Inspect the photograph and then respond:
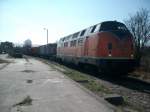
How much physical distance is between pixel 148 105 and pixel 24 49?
93773 millimetres

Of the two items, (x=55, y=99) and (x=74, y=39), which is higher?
(x=74, y=39)

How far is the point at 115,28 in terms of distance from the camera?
1752 cm

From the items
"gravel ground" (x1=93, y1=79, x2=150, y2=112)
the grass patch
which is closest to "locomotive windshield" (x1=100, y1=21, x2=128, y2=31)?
the grass patch

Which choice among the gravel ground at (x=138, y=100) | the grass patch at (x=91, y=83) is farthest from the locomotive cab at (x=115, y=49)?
the gravel ground at (x=138, y=100)

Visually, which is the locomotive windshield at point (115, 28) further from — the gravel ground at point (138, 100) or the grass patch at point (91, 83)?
the gravel ground at point (138, 100)

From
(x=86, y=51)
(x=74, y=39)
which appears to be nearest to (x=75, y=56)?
(x=74, y=39)

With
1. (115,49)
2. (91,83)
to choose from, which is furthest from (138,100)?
(115,49)

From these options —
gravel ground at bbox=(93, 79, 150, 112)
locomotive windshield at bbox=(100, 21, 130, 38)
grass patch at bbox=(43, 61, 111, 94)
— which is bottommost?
gravel ground at bbox=(93, 79, 150, 112)

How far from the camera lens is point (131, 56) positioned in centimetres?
1716

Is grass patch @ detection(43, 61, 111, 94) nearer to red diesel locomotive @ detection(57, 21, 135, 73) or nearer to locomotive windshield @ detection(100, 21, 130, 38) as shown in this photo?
red diesel locomotive @ detection(57, 21, 135, 73)

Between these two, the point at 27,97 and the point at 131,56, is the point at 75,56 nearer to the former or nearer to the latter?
the point at 131,56

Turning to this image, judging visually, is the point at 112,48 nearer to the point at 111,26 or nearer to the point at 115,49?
the point at 115,49

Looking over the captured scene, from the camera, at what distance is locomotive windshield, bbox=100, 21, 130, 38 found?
1730 centimetres

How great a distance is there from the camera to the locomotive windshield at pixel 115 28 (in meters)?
17.3
